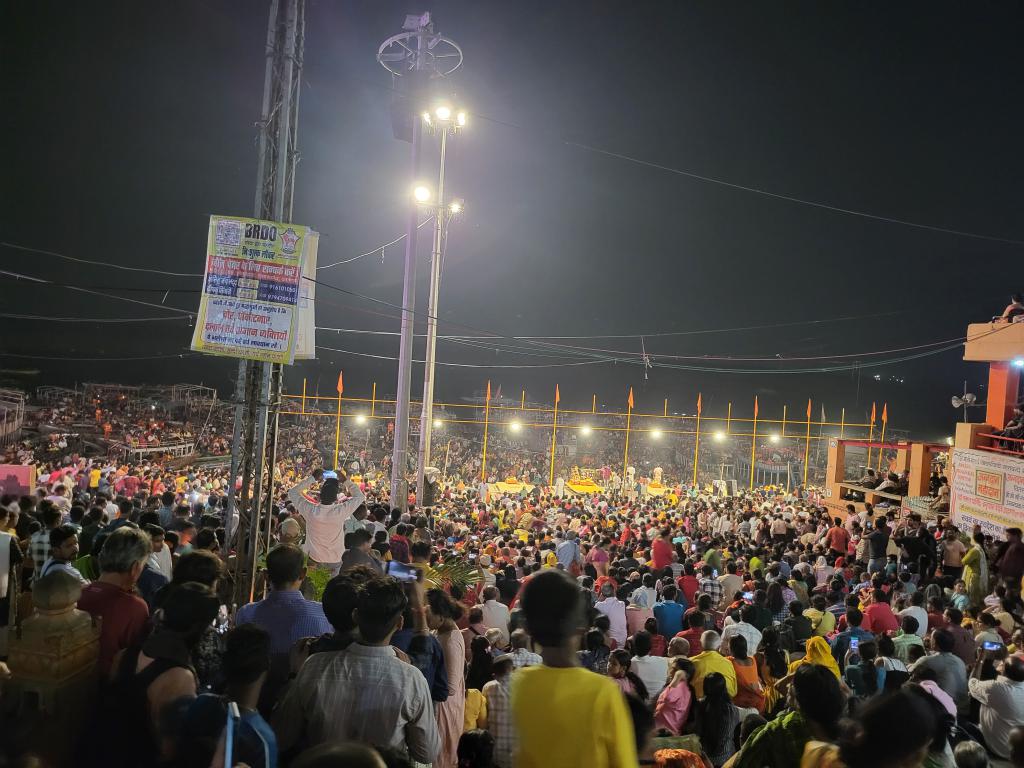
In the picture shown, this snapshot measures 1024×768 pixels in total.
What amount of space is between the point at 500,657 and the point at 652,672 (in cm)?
155

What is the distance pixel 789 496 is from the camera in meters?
28.0

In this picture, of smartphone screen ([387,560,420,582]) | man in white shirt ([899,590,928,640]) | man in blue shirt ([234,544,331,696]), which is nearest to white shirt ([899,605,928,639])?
man in white shirt ([899,590,928,640])

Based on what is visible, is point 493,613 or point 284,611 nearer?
point 284,611

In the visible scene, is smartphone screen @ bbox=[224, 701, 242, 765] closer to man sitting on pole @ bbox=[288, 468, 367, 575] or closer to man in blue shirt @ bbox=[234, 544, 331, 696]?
man in blue shirt @ bbox=[234, 544, 331, 696]

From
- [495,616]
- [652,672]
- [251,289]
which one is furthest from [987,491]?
[251,289]

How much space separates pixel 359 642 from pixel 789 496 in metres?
28.3

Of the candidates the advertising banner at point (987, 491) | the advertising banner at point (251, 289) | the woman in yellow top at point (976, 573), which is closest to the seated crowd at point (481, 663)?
the woman in yellow top at point (976, 573)

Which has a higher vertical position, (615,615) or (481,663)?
(481,663)

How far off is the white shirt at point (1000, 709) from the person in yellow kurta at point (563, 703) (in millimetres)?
4960

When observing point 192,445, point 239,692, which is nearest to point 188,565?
point 239,692

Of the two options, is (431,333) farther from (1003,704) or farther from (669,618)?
(1003,704)

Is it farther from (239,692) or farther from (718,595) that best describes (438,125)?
(239,692)

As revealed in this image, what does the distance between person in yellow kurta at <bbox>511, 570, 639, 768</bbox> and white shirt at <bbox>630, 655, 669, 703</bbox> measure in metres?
3.43

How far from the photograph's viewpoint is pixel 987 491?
46.9 feet
